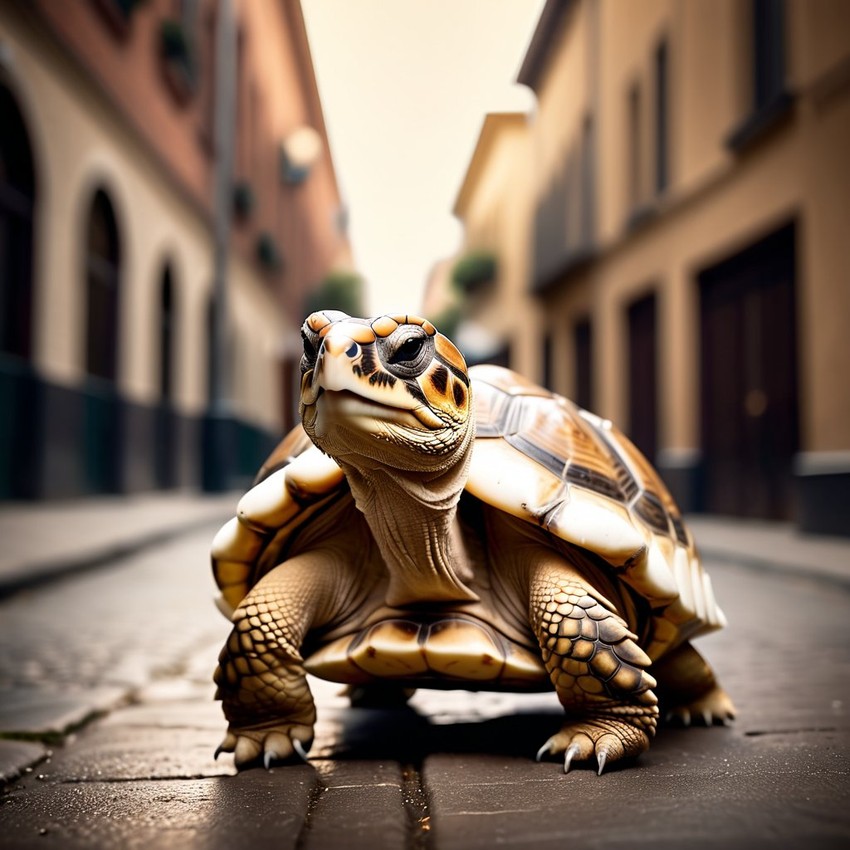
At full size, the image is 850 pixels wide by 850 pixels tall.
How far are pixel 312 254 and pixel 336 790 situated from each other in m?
33.4

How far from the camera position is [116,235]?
12844mm

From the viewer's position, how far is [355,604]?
2422mm

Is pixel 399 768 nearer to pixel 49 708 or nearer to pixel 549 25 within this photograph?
pixel 49 708

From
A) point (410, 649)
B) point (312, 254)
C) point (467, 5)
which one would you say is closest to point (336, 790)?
point (410, 649)

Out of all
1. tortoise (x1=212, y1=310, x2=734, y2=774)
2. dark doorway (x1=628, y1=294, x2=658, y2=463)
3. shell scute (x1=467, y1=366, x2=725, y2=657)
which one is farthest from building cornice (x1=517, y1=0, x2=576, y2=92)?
tortoise (x1=212, y1=310, x2=734, y2=774)

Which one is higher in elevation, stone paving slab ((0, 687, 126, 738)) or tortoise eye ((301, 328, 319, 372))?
tortoise eye ((301, 328, 319, 372))

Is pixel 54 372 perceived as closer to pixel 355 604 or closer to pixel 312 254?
pixel 355 604

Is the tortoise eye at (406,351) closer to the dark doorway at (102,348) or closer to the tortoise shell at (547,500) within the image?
the tortoise shell at (547,500)

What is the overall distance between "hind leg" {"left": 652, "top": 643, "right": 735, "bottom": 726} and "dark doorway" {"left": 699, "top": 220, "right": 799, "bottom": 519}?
26.7 ft

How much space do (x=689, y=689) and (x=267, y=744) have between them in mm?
1121

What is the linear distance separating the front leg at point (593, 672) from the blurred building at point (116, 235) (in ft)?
11.5

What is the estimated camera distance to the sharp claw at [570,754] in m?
2.08

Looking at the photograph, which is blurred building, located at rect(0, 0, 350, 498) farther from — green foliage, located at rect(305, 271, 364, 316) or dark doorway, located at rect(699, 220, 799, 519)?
green foliage, located at rect(305, 271, 364, 316)

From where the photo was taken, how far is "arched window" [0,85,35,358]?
962cm
